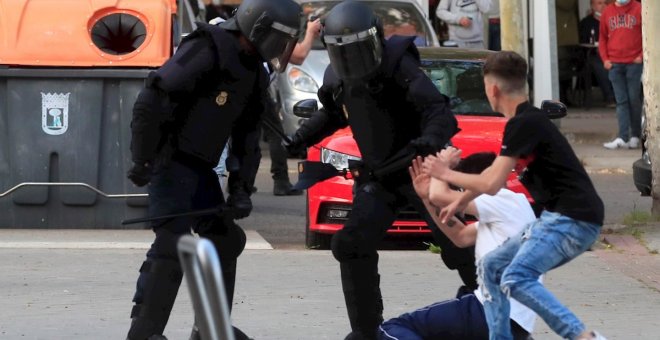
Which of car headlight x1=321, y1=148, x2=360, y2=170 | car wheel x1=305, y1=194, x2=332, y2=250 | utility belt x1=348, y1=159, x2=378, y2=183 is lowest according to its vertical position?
car wheel x1=305, y1=194, x2=332, y2=250

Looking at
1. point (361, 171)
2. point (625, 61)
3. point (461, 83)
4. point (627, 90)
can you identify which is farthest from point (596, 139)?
point (361, 171)

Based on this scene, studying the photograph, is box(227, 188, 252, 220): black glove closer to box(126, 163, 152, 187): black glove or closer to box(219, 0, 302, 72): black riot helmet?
box(126, 163, 152, 187): black glove

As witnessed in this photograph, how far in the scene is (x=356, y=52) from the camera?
6.22 metres

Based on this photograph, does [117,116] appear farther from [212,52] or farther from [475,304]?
[475,304]

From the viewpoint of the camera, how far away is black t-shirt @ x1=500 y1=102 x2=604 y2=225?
5512mm

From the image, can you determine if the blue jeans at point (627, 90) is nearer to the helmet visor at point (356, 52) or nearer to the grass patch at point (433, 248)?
the grass patch at point (433, 248)

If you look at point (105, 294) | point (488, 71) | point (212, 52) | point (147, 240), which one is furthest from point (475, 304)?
point (147, 240)

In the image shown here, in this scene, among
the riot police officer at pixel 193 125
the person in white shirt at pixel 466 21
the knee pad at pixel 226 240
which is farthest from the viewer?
the person in white shirt at pixel 466 21

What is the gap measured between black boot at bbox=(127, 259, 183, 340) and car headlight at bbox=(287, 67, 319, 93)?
9.20 meters

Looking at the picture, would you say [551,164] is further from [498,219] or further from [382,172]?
[382,172]

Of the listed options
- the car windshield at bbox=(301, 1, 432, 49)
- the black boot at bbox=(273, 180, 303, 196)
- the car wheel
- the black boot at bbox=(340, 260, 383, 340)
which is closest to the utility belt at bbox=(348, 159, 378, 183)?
the black boot at bbox=(340, 260, 383, 340)

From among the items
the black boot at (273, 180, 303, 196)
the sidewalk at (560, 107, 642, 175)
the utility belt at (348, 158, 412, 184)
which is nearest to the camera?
the utility belt at (348, 158, 412, 184)

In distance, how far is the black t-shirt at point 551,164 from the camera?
551 centimetres

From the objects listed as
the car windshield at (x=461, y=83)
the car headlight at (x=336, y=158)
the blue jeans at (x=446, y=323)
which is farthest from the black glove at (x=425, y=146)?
the car windshield at (x=461, y=83)
